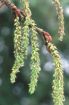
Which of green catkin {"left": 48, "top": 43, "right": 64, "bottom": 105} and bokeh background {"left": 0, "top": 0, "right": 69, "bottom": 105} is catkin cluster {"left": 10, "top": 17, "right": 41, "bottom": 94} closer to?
green catkin {"left": 48, "top": 43, "right": 64, "bottom": 105}

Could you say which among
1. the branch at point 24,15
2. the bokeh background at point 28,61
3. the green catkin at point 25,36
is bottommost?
the green catkin at point 25,36

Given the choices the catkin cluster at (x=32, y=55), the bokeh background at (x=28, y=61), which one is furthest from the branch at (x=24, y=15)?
the bokeh background at (x=28, y=61)

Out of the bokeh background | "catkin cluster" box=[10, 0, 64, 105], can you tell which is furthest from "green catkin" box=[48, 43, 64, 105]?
the bokeh background

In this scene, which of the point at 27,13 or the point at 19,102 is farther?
the point at 19,102

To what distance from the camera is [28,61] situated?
4441 mm

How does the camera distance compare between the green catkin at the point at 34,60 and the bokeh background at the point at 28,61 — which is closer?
the green catkin at the point at 34,60

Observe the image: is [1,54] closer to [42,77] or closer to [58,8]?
[42,77]

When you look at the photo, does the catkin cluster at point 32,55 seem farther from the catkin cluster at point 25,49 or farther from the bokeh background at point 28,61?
the bokeh background at point 28,61

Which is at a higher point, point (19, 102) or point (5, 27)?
point (5, 27)

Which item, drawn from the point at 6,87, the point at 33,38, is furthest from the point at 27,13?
the point at 6,87

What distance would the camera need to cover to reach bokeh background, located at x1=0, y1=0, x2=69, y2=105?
4473 millimetres

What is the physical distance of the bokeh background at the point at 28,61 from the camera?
14.7 ft

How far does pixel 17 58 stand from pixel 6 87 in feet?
11.8

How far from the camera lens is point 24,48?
979mm
